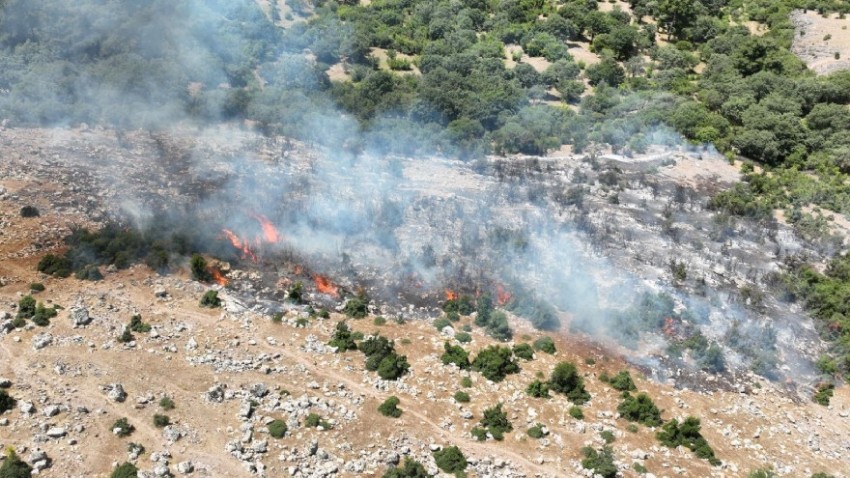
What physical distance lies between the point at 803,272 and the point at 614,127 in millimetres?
19689

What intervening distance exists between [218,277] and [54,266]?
300 inches

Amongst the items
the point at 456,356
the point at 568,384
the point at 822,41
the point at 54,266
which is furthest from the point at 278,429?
the point at 822,41

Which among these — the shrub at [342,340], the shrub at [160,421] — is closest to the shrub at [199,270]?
the shrub at [342,340]

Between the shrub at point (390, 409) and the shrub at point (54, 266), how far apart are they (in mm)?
17177

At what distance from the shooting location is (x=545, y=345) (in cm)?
3541

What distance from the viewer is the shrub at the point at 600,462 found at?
2870 centimetres

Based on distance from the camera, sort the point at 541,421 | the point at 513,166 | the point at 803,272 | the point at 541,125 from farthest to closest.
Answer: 1. the point at 541,125
2. the point at 513,166
3. the point at 803,272
4. the point at 541,421

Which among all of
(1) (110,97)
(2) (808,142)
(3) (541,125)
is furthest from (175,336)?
(2) (808,142)

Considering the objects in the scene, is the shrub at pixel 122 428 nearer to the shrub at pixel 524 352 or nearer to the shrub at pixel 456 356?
the shrub at pixel 456 356

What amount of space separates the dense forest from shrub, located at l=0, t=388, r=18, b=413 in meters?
27.7

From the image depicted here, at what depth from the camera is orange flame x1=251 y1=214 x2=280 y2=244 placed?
135 feet

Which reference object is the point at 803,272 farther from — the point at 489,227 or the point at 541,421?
the point at 541,421

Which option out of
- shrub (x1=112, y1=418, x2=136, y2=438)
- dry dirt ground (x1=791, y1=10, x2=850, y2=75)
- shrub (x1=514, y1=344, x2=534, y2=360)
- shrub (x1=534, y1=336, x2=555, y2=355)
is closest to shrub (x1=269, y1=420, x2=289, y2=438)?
shrub (x1=112, y1=418, x2=136, y2=438)

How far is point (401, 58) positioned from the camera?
69312 mm
